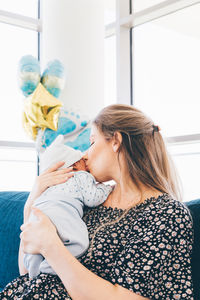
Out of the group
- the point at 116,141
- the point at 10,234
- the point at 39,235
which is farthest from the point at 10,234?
the point at 116,141

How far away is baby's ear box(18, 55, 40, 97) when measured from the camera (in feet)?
10.0

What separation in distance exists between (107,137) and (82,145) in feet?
5.01

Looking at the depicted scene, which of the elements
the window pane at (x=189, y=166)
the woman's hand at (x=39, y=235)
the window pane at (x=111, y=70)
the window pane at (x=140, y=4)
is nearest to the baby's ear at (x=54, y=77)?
the window pane at (x=111, y=70)

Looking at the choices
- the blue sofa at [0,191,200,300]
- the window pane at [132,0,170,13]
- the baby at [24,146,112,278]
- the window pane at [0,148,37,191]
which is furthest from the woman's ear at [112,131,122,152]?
the window pane at [132,0,170,13]

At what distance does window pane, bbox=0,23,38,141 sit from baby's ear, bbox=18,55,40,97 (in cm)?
88

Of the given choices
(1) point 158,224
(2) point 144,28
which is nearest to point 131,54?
(2) point 144,28

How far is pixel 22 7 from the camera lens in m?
4.05

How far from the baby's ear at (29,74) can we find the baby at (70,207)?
1.80 meters

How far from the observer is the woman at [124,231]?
1.12 metres

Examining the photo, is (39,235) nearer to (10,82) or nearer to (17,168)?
(17,168)

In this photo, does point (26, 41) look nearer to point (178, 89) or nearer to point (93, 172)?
point (178, 89)

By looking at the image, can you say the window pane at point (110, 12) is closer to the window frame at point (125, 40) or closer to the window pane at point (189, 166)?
the window frame at point (125, 40)

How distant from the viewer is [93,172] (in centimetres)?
140

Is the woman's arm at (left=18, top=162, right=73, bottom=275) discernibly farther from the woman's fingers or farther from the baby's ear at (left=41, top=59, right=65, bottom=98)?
the baby's ear at (left=41, top=59, right=65, bottom=98)
